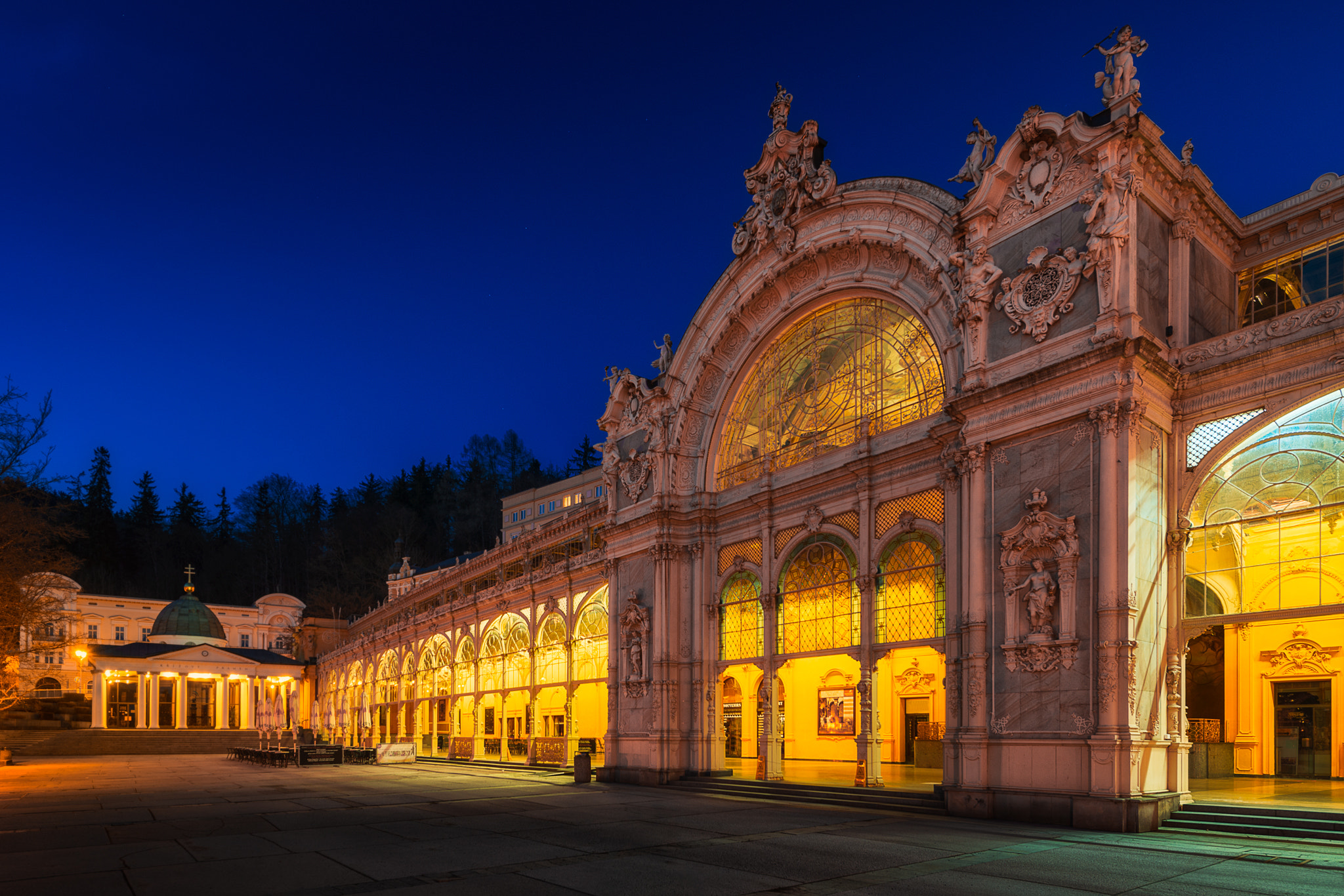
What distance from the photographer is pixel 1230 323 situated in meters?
20.5

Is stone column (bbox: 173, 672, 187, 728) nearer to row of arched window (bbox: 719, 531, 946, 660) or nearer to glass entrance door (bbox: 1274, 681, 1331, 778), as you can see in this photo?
row of arched window (bbox: 719, 531, 946, 660)

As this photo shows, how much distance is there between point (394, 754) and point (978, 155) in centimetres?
3667

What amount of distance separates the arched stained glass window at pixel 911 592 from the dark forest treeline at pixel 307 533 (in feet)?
284

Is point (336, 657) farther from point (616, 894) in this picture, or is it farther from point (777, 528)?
point (616, 894)

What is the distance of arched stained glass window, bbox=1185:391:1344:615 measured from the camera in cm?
1623

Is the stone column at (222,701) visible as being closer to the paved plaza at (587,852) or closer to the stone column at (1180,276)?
the paved plaza at (587,852)

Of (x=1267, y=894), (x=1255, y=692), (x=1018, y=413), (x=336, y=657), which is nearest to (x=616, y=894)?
(x=1267, y=894)

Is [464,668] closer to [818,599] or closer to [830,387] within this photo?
[818,599]

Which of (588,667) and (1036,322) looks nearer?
(1036,322)

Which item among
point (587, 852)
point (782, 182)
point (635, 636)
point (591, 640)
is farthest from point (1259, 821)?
point (591, 640)

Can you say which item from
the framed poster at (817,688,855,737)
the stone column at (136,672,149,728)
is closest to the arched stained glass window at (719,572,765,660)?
the framed poster at (817,688,855,737)

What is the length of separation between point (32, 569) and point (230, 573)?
99221 mm

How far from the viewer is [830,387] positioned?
26.2m

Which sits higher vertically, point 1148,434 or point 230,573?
point 1148,434
